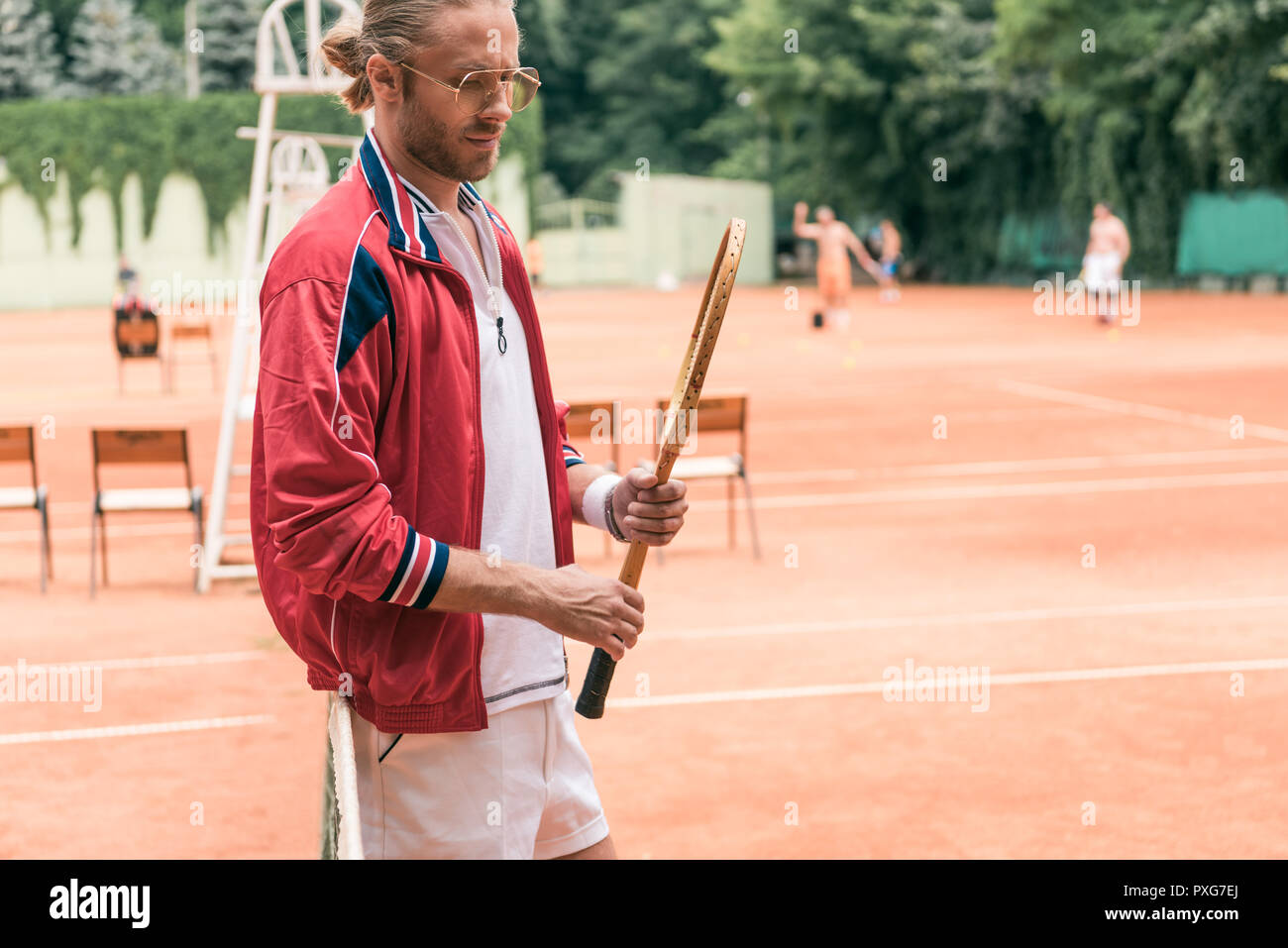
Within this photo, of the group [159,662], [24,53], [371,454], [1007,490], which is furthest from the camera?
[24,53]

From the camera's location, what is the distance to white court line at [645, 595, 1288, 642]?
25.4 feet

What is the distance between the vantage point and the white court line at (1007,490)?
11406 millimetres

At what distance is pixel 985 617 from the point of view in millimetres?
7930

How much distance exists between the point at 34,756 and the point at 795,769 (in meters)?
2.84

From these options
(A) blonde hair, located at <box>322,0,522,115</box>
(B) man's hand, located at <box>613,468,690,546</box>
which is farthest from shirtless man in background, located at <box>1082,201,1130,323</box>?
(A) blonde hair, located at <box>322,0,522,115</box>

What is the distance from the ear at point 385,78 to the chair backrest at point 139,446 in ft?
22.5

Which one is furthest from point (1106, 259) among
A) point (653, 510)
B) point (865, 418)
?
point (653, 510)

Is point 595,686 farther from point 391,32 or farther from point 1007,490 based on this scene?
point 1007,490

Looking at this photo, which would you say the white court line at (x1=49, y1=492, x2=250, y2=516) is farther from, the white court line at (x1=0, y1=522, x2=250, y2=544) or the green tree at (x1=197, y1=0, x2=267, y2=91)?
the green tree at (x1=197, y1=0, x2=267, y2=91)

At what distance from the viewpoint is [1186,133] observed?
35.3 metres

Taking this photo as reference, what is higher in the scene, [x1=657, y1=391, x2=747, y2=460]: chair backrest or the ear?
the ear

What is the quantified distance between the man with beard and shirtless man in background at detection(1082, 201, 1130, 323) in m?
25.6

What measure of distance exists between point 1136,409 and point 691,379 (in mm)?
14309

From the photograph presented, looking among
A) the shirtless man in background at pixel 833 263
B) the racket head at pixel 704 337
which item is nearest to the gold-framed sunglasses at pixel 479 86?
the racket head at pixel 704 337
